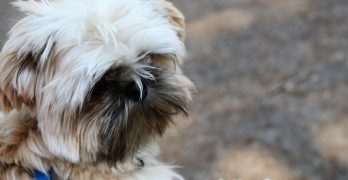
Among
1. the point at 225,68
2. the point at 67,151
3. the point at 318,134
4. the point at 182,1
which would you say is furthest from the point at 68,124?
the point at 182,1

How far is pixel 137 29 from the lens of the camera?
8.00 feet

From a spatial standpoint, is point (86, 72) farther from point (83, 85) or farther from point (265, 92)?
point (265, 92)

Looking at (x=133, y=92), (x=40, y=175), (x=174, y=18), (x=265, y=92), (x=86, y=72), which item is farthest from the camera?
(x=265, y=92)

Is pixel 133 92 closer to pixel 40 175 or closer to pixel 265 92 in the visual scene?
pixel 40 175

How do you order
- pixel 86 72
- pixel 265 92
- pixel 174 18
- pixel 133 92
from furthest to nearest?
1. pixel 265 92
2. pixel 174 18
3. pixel 133 92
4. pixel 86 72

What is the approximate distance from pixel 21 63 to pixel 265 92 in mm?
2215

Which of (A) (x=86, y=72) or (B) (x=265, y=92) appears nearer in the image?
(A) (x=86, y=72)

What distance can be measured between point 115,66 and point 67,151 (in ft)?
1.19

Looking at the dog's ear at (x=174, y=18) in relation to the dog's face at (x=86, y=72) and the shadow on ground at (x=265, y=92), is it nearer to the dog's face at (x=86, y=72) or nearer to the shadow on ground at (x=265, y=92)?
the dog's face at (x=86, y=72)

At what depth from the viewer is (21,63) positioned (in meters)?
2.39

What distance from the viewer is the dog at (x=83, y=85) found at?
2371 millimetres

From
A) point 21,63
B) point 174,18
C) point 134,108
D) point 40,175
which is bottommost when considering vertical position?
point 40,175

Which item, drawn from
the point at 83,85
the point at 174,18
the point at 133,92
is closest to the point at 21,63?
the point at 83,85

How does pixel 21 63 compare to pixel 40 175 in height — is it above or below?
above
